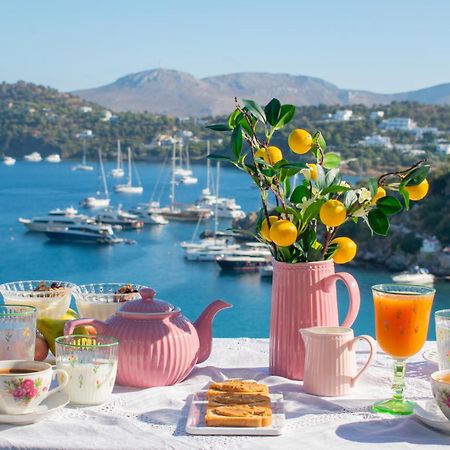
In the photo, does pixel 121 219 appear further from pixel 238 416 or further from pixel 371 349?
pixel 238 416

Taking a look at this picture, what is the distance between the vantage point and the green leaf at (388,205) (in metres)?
1.26

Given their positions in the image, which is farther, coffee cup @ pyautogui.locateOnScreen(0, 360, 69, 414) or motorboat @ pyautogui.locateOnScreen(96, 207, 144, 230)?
motorboat @ pyautogui.locateOnScreen(96, 207, 144, 230)

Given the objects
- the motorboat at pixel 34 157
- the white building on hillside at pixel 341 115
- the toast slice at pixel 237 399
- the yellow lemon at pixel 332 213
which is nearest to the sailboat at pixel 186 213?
the white building on hillside at pixel 341 115

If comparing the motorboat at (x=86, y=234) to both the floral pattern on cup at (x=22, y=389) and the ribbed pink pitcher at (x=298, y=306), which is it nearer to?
the ribbed pink pitcher at (x=298, y=306)

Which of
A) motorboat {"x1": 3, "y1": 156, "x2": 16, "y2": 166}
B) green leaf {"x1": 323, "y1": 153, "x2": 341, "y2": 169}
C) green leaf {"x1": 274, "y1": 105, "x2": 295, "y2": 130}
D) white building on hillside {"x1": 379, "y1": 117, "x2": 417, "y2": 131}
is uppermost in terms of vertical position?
white building on hillside {"x1": 379, "y1": 117, "x2": 417, "y2": 131}

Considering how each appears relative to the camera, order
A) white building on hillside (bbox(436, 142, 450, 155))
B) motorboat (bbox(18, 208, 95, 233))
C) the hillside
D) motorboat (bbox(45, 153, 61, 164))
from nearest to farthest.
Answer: motorboat (bbox(18, 208, 95, 233)), white building on hillside (bbox(436, 142, 450, 155)), motorboat (bbox(45, 153, 61, 164)), the hillside

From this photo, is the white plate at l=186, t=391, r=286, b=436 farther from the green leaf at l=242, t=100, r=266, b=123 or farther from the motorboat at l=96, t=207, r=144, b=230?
the motorboat at l=96, t=207, r=144, b=230

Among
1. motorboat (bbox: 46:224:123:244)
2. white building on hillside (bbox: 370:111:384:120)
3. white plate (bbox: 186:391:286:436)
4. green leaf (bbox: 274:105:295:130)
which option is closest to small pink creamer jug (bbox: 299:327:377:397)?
white plate (bbox: 186:391:286:436)

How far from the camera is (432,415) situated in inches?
43.4

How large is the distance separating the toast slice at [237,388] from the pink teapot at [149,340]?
10 cm

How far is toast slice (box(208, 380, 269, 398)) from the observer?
3.85 feet

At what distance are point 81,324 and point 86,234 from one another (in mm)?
28535

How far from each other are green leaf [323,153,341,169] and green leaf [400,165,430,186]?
118 millimetres

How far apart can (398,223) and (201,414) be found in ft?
84.8
